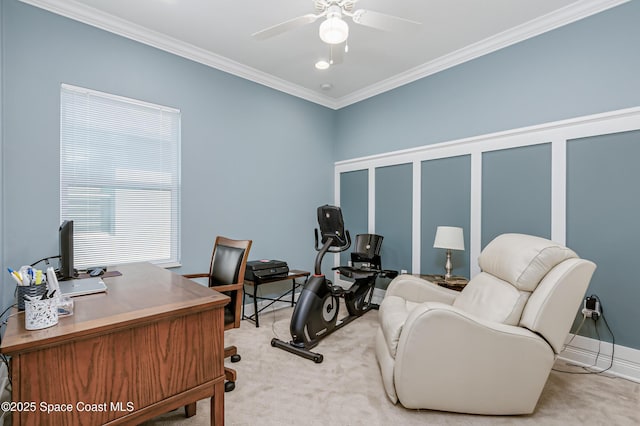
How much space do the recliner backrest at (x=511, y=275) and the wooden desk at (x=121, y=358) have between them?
170cm

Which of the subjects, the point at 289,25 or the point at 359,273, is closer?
the point at 289,25

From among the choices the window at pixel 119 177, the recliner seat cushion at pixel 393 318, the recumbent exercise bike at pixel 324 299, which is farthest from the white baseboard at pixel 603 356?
the window at pixel 119 177

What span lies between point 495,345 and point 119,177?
3.22 m

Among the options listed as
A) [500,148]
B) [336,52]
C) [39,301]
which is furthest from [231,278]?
[500,148]

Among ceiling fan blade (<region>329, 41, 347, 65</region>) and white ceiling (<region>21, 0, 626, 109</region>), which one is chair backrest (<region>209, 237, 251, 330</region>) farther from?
white ceiling (<region>21, 0, 626, 109</region>)

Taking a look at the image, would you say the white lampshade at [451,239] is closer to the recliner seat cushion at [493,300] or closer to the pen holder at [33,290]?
the recliner seat cushion at [493,300]

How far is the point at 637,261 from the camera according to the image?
2.25 m

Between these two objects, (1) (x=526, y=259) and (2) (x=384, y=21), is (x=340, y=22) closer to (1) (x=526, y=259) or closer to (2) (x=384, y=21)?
(2) (x=384, y=21)

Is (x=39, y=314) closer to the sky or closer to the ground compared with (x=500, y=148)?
closer to the ground

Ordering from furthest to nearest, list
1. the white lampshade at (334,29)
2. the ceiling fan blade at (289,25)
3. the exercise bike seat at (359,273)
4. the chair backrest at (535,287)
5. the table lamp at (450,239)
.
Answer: the exercise bike seat at (359,273)
the table lamp at (450,239)
the ceiling fan blade at (289,25)
the white lampshade at (334,29)
the chair backrest at (535,287)

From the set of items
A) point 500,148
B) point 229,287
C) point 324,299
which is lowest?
point 324,299

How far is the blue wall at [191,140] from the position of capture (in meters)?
2.29

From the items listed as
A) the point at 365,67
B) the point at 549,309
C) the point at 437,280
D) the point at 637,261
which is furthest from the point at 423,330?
the point at 365,67

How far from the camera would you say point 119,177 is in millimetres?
2777
